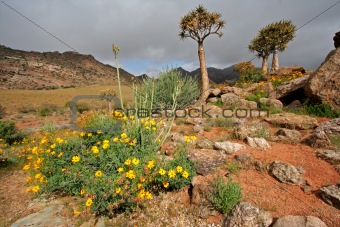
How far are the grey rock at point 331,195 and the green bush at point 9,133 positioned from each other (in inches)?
458

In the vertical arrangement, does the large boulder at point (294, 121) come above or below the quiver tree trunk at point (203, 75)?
below

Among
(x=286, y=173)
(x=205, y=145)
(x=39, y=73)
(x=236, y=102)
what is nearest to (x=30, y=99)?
(x=236, y=102)

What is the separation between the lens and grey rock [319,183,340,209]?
2.86 m

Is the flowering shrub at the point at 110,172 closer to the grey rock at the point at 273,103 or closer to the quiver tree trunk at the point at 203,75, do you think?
the grey rock at the point at 273,103

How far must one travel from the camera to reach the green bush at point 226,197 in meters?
3.04

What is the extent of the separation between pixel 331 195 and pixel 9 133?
39.6 feet

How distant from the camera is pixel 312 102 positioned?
7.64 meters

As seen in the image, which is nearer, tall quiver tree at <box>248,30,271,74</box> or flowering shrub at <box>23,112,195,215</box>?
flowering shrub at <box>23,112,195,215</box>

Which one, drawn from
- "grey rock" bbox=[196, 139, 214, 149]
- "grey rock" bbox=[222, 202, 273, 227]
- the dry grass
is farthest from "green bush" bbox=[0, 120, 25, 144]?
the dry grass

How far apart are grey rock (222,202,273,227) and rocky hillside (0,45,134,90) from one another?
56353 millimetres

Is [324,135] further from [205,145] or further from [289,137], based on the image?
[205,145]

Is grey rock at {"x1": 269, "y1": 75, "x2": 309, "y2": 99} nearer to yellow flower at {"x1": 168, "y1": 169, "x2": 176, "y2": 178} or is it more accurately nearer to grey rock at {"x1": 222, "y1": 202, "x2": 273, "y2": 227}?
grey rock at {"x1": 222, "y1": 202, "x2": 273, "y2": 227}

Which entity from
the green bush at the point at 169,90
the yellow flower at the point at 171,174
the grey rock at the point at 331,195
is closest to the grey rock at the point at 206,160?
the yellow flower at the point at 171,174

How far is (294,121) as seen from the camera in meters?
Answer: 6.09
